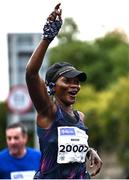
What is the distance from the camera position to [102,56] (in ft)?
299

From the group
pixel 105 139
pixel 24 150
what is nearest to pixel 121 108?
pixel 105 139

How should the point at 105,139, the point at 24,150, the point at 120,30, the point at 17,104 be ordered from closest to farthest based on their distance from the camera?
the point at 24,150, the point at 17,104, the point at 105,139, the point at 120,30

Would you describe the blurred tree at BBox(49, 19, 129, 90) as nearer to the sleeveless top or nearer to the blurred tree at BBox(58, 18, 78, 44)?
the blurred tree at BBox(58, 18, 78, 44)

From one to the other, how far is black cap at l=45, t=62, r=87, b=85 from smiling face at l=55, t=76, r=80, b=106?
3 centimetres

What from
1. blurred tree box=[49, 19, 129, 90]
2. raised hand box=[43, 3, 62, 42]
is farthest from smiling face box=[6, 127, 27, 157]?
blurred tree box=[49, 19, 129, 90]

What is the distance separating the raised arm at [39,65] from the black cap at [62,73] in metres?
0.29

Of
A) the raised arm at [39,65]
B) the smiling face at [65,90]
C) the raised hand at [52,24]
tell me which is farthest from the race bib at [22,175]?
the raised hand at [52,24]

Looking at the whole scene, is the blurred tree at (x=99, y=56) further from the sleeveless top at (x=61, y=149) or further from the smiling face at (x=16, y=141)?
the sleeveless top at (x=61, y=149)

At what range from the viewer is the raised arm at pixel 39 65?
6434 millimetres

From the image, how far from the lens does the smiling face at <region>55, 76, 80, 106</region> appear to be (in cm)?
672

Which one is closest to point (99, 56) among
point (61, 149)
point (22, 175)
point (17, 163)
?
point (17, 163)

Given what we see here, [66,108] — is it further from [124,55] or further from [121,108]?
[124,55]

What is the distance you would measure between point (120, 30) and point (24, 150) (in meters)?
88.0

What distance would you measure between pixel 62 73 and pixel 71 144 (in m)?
0.55
